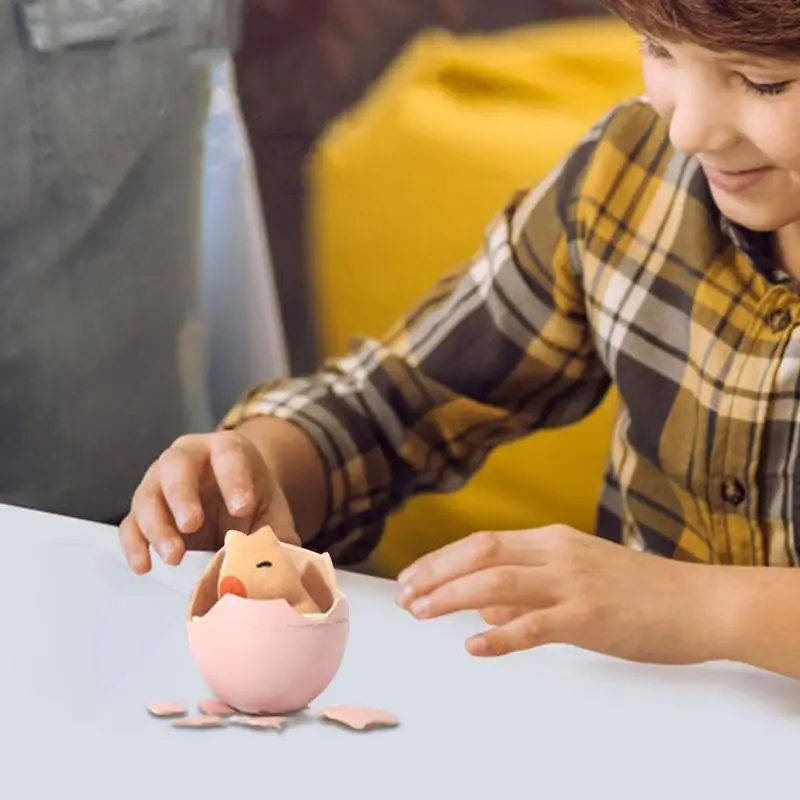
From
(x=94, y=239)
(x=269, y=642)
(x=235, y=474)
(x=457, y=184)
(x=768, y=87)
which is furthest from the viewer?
(x=457, y=184)

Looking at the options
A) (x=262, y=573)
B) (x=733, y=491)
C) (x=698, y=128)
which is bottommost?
(x=733, y=491)

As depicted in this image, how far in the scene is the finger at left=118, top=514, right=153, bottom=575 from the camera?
67cm

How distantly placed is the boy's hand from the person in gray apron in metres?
0.35

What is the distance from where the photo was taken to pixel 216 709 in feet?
1.76

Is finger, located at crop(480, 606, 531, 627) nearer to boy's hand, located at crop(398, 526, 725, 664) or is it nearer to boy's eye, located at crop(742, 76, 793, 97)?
boy's hand, located at crop(398, 526, 725, 664)

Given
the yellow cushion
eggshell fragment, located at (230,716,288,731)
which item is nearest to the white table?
eggshell fragment, located at (230,716,288,731)

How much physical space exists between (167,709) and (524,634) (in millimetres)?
139

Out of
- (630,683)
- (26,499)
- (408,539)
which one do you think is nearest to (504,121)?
(408,539)

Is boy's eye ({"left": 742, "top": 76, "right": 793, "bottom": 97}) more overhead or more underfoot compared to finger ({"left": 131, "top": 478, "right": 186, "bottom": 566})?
more overhead

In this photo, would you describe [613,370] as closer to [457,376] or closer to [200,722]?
[457,376]

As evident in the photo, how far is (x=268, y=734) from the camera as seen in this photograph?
52cm

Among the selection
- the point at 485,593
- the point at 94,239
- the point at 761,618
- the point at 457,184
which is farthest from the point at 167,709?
the point at 457,184

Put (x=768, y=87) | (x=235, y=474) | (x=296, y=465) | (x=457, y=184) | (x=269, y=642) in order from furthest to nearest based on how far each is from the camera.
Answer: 1. (x=457, y=184)
2. (x=296, y=465)
3. (x=235, y=474)
4. (x=768, y=87)
5. (x=269, y=642)

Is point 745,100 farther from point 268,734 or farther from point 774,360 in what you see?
point 268,734
